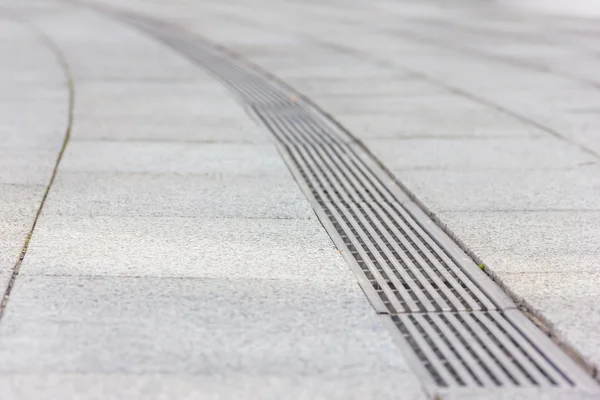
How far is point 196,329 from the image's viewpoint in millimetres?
3967

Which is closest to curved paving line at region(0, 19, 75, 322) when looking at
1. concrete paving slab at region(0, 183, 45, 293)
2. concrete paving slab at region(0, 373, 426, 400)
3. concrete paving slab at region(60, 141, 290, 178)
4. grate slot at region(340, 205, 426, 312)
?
concrete paving slab at region(0, 183, 45, 293)

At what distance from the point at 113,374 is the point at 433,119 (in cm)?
624

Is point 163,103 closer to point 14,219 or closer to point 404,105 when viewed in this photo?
point 404,105

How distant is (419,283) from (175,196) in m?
2.18

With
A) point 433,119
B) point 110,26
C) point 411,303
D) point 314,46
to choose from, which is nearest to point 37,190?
point 411,303

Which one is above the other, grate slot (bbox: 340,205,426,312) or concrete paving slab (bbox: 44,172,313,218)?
grate slot (bbox: 340,205,426,312)

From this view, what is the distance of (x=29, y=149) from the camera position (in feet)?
24.2

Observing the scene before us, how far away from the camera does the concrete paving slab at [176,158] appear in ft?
22.7

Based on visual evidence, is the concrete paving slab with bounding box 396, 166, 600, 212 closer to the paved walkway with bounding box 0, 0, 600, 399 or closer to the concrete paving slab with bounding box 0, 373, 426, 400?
the paved walkway with bounding box 0, 0, 600, 399

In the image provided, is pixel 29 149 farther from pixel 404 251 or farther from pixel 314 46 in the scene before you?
pixel 314 46

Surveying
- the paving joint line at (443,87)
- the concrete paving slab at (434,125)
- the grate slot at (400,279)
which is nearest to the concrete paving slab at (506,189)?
the grate slot at (400,279)

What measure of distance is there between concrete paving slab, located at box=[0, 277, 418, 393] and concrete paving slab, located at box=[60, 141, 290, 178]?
2.46 metres

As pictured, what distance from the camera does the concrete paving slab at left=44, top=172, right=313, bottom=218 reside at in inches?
229

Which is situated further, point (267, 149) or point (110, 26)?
point (110, 26)
